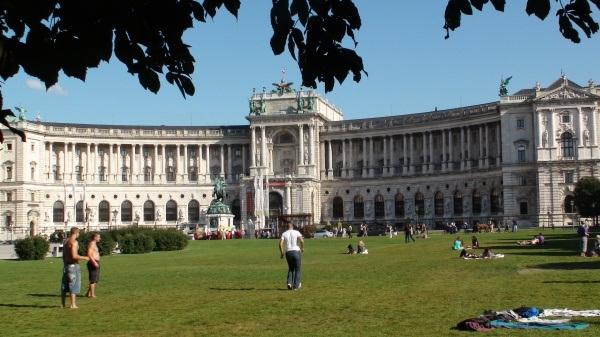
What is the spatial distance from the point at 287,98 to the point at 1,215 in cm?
5301

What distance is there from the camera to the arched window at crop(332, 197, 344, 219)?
463 ft

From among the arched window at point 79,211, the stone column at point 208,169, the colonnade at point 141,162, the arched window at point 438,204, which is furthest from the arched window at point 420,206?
the arched window at point 79,211

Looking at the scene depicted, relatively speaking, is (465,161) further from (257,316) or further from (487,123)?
(257,316)

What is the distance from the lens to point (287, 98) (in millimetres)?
142875

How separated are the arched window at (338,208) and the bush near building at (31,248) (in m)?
87.2

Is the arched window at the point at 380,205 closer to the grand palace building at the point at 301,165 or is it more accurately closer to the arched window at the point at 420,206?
the grand palace building at the point at 301,165

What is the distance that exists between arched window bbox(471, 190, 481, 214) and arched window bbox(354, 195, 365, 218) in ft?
69.2

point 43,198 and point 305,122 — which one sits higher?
point 305,122

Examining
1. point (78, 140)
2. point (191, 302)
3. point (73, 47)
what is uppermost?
point (78, 140)

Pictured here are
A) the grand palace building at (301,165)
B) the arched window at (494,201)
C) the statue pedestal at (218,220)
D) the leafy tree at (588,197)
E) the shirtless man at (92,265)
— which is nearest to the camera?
the shirtless man at (92,265)

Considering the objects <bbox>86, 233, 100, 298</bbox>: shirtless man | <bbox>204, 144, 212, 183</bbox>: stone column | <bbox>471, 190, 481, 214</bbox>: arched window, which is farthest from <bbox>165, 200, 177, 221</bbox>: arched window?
<bbox>86, 233, 100, 298</bbox>: shirtless man

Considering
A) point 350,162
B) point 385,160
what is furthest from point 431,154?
point 350,162

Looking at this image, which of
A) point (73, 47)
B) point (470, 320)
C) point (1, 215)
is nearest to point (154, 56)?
point (73, 47)

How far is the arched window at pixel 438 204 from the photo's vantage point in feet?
429
